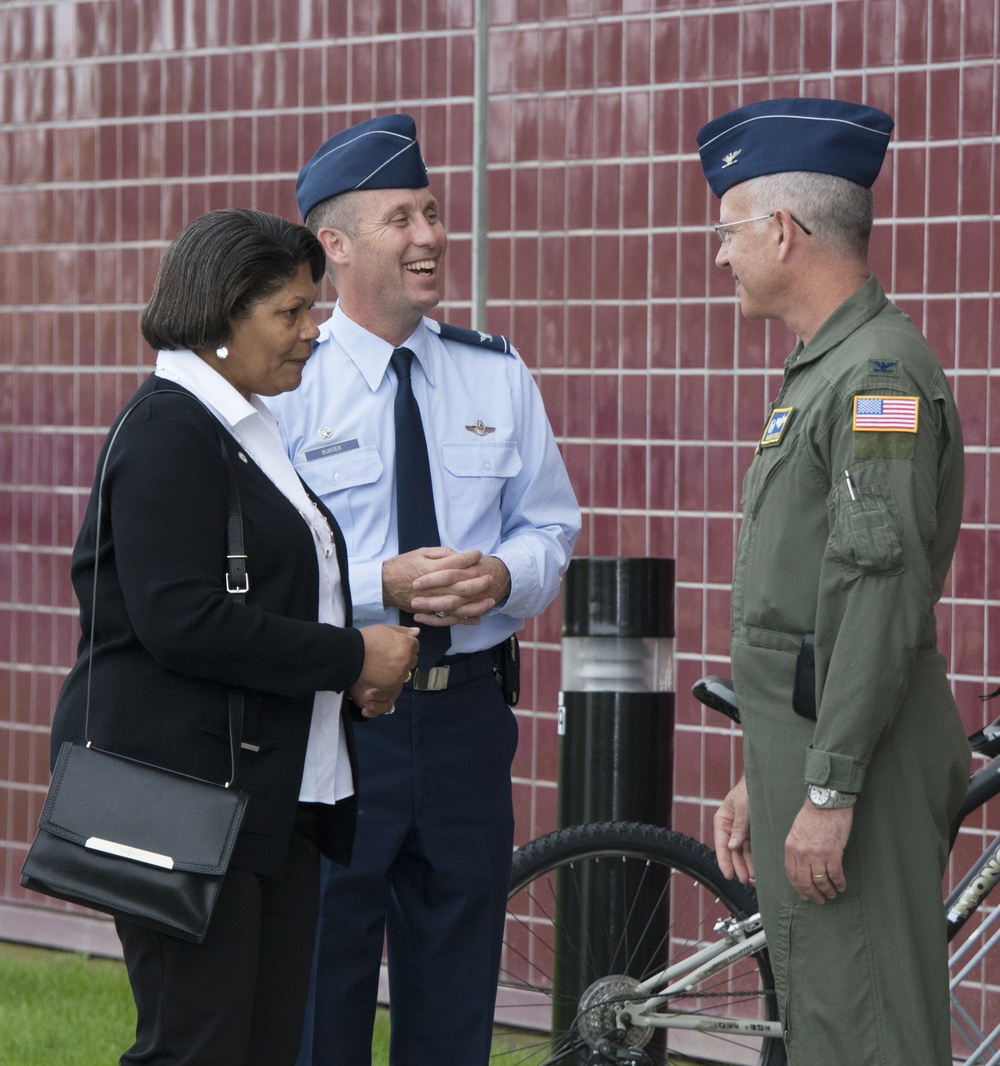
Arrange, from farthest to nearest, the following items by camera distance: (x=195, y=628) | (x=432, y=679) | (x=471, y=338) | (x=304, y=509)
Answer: (x=471, y=338) → (x=432, y=679) → (x=304, y=509) → (x=195, y=628)

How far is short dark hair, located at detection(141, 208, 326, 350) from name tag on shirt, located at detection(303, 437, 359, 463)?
596 mm

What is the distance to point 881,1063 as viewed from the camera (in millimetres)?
2701

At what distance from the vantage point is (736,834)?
3090 mm

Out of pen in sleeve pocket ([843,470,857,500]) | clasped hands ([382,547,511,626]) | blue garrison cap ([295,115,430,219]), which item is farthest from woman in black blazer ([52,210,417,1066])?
pen in sleeve pocket ([843,470,857,500])

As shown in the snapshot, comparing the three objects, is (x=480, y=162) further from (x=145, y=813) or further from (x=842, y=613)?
(x=145, y=813)

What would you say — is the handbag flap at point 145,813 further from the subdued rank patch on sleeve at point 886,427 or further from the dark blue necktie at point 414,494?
the subdued rank patch on sleeve at point 886,427

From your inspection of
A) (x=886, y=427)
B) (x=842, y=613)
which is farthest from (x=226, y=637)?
(x=886, y=427)

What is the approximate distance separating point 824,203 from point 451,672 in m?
1.07

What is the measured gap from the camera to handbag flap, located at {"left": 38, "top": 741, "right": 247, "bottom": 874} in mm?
2432

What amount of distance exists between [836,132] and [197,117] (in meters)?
3.10

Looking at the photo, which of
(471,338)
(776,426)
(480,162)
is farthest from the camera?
(480,162)

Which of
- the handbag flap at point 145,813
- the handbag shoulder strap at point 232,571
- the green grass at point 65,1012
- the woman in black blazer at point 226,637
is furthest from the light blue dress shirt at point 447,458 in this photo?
the green grass at point 65,1012

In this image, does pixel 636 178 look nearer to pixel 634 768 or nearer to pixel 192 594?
pixel 634 768

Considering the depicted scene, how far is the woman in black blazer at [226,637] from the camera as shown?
2.44 meters
